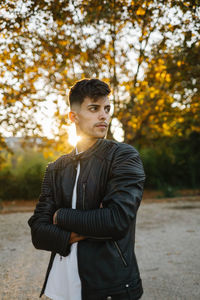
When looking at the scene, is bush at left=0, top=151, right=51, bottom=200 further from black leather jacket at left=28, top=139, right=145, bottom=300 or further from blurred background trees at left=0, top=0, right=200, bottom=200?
black leather jacket at left=28, top=139, right=145, bottom=300

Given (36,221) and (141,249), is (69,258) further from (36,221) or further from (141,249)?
(141,249)

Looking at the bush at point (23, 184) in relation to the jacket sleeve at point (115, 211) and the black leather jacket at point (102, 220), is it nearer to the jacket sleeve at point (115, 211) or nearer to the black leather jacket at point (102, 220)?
the black leather jacket at point (102, 220)

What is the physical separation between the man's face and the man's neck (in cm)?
5

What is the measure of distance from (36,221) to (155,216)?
27.3ft

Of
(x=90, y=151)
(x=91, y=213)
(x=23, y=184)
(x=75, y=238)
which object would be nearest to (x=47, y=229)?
(x=75, y=238)

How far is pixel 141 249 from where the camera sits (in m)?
6.26

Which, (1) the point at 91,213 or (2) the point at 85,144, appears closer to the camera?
(1) the point at 91,213

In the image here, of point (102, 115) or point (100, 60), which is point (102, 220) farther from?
point (100, 60)

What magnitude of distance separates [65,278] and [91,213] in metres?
0.47

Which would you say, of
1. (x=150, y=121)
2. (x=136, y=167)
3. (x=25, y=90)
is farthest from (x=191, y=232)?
(x=136, y=167)

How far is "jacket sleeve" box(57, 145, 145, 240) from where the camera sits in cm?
177

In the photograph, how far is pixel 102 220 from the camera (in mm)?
1775

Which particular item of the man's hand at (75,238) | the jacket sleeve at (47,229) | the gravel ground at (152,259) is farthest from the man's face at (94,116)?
the gravel ground at (152,259)

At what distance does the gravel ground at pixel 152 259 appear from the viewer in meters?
4.23
